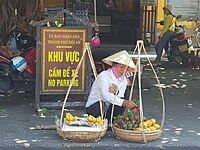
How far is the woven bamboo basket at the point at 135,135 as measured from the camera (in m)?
5.92

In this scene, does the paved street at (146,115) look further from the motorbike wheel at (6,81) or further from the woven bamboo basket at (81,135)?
the motorbike wheel at (6,81)

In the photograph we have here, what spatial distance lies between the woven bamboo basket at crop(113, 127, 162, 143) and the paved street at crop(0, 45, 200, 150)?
2.4 inches

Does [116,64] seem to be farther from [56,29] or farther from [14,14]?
[14,14]

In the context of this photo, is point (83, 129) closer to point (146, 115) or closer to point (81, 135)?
point (81, 135)

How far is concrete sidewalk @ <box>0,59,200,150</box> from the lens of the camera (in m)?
5.94

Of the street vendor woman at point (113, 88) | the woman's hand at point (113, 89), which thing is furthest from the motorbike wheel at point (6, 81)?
the woman's hand at point (113, 89)

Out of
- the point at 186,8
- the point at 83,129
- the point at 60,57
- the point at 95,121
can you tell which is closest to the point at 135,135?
the point at 95,121

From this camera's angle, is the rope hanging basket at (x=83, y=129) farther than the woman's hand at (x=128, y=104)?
No

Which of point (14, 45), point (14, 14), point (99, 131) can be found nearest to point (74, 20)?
point (14, 45)

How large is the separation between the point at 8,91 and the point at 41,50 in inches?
41.1

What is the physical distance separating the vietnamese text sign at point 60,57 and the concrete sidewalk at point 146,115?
1.60 feet

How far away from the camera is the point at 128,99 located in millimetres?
6664

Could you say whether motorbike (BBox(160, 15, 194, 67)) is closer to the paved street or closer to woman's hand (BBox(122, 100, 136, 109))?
the paved street

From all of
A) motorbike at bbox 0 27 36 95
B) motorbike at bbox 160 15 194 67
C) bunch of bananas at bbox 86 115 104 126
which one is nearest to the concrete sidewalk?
bunch of bananas at bbox 86 115 104 126
